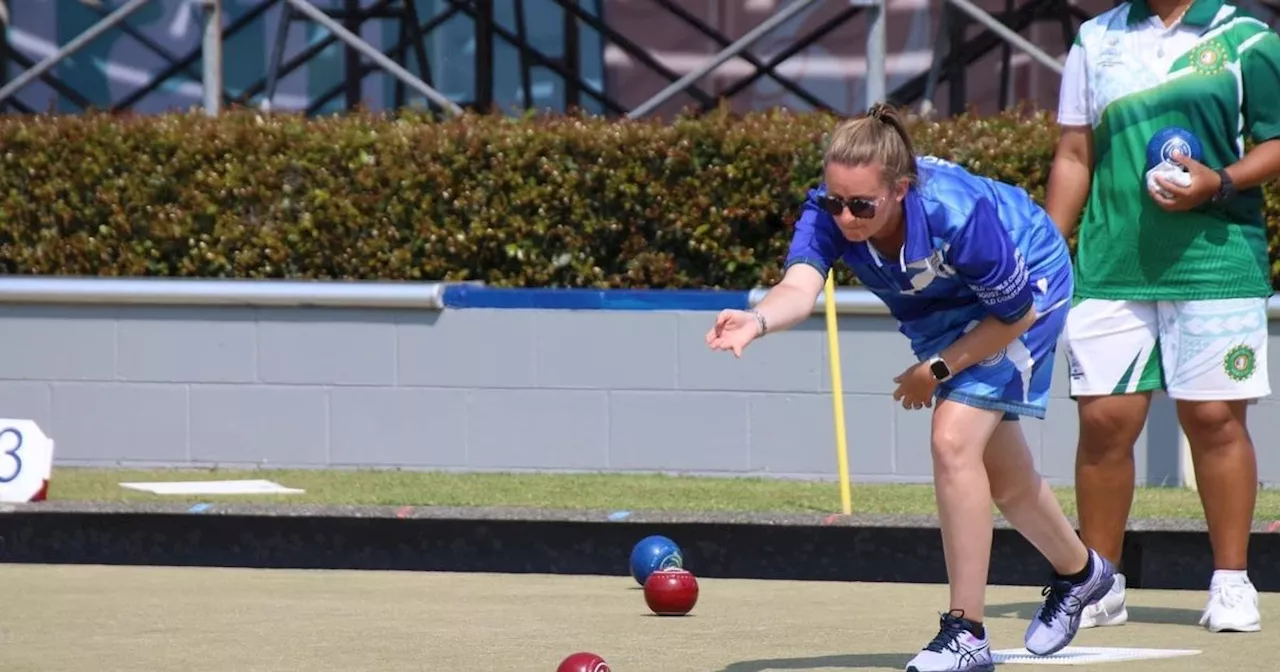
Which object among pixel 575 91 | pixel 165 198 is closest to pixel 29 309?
pixel 165 198

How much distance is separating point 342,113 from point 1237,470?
22.7 feet

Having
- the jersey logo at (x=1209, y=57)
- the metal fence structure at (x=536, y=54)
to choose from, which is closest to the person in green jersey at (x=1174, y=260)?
the jersey logo at (x=1209, y=57)

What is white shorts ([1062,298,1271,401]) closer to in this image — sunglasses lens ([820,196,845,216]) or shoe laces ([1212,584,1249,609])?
shoe laces ([1212,584,1249,609])

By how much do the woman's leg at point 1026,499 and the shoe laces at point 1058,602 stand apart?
0.05 m

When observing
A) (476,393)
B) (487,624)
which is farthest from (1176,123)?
(476,393)

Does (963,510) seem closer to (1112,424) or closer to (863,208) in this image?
(863,208)

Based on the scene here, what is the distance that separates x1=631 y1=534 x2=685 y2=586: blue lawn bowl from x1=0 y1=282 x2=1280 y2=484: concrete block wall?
2.52m

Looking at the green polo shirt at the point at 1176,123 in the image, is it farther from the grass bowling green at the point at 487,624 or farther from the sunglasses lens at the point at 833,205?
the sunglasses lens at the point at 833,205

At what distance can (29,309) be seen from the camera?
9.10 meters

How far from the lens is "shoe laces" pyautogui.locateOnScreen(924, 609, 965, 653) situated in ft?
14.6

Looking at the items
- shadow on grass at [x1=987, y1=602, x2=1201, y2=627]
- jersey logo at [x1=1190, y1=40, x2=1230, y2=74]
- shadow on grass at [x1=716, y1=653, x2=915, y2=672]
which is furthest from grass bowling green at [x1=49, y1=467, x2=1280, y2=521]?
shadow on grass at [x1=716, y1=653, x2=915, y2=672]

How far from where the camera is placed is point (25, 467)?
7.23 metres

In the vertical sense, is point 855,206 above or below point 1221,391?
above

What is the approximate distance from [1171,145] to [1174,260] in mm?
287
